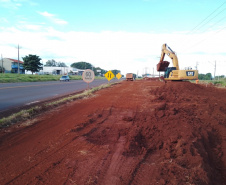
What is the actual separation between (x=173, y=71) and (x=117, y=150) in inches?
634

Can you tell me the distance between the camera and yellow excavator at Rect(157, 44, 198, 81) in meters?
18.2

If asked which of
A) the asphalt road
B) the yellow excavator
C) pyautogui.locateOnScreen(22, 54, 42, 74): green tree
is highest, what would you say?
pyautogui.locateOnScreen(22, 54, 42, 74): green tree

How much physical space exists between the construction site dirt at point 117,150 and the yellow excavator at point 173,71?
11.3 metres

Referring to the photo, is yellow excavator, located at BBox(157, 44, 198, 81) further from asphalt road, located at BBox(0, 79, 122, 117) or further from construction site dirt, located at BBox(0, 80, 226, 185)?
construction site dirt, located at BBox(0, 80, 226, 185)

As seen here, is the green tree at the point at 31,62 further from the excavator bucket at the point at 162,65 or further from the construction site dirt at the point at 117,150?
the construction site dirt at the point at 117,150

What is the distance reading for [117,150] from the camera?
4578 millimetres

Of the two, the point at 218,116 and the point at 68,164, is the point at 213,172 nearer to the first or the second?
the point at 68,164

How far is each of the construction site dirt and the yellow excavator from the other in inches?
443

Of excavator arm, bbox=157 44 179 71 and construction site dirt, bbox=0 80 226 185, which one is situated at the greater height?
excavator arm, bbox=157 44 179 71

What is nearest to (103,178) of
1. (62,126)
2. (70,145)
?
(70,145)

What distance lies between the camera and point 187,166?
12.9 ft

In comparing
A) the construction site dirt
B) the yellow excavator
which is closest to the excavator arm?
the yellow excavator

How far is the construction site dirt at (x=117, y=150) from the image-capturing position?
348cm

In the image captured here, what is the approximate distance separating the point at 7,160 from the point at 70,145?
1304 mm
